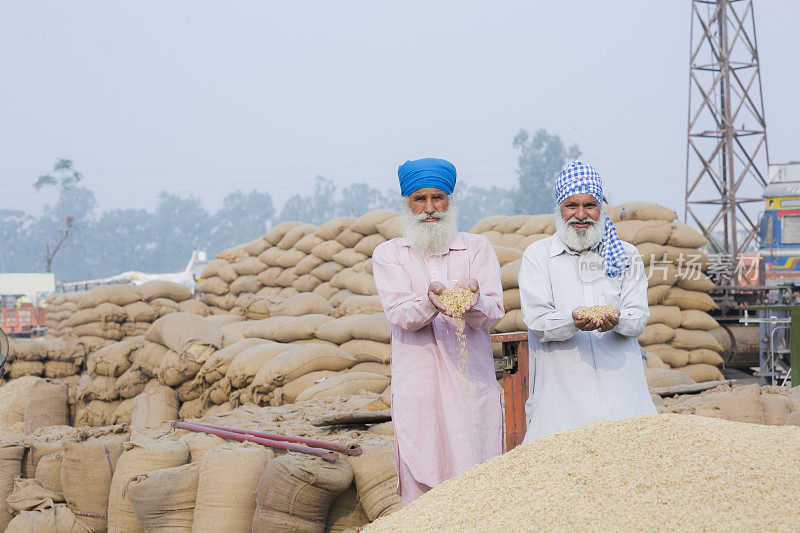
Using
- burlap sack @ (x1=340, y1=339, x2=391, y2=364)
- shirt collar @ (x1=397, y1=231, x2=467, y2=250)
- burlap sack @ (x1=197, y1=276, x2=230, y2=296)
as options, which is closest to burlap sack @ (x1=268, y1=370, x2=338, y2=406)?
burlap sack @ (x1=340, y1=339, x2=391, y2=364)

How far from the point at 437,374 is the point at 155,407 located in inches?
178

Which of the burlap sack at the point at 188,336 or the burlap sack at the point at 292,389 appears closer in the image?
the burlap sack at the point at 292,389

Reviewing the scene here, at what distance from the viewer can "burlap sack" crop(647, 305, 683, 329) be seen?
808 cm

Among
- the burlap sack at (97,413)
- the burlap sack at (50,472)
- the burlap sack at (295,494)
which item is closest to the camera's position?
the burlap sack at (295,494)

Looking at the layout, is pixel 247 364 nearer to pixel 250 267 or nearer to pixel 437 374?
pixel 437 374

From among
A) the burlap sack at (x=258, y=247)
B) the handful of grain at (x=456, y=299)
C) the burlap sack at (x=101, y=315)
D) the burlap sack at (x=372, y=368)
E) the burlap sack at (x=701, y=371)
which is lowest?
the burlap sack at (x=701, y=371)

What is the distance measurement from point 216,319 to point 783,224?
24.9 ft

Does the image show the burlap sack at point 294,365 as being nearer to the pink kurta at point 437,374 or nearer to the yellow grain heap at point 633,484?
the pink kurta at point 437,374

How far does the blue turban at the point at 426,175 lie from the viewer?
274cm

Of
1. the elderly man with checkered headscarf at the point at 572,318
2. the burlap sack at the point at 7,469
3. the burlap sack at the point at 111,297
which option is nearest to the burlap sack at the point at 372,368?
the burlap sack at the point at 7,469

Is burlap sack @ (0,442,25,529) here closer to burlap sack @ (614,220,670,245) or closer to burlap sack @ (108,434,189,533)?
burlap sack @ (108,434,189,533)

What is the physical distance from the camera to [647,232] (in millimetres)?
8078

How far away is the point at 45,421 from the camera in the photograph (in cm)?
718

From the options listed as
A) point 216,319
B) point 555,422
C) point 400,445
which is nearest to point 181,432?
point 400,445
